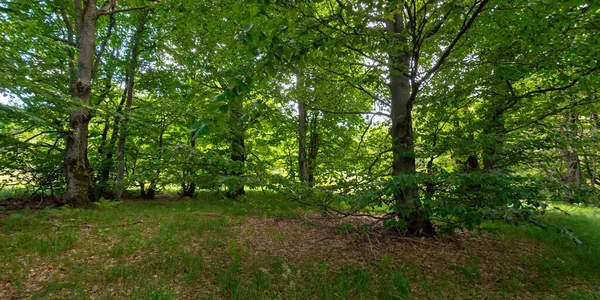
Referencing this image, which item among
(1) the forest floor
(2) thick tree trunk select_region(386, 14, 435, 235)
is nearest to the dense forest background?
(2) thick tree trunk select_region(386, 14, 435, 235)

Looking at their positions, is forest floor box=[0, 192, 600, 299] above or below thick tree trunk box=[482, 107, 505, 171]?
below

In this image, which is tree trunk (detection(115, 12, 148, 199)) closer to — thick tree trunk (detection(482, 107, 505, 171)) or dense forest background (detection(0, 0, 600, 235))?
dense forest background (detection(0, 0, 600, 235))

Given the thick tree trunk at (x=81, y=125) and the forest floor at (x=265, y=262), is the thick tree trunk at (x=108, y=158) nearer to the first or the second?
the thick tree trunk at (x=81, y=125)

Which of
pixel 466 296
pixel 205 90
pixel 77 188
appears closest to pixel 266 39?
pixel 466 296

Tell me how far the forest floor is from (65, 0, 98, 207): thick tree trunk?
113cm

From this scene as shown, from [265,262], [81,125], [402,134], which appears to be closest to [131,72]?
[81,125]

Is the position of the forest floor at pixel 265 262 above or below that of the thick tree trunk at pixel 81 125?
below

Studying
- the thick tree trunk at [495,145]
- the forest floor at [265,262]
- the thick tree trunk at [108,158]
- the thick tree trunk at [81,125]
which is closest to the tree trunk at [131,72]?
the thick tree trunk at [108,158]

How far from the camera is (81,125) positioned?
321 inches

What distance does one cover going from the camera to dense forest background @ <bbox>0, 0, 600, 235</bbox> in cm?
330

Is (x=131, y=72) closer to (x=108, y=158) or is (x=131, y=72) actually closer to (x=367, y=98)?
(x=108, y=158)

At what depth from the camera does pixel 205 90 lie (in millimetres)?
12344

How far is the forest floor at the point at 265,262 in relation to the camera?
3.75m

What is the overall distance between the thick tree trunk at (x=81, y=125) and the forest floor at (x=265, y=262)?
3.72 feet
